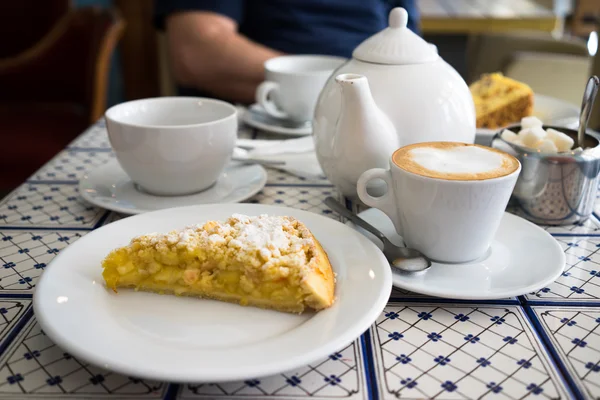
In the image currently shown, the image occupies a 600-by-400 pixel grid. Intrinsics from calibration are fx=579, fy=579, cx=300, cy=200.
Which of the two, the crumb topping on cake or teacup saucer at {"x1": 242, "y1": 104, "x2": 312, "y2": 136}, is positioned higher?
the crumb topping on cake

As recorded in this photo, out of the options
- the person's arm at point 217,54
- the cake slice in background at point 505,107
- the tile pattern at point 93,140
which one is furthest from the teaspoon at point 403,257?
the person's arm at point 217,54

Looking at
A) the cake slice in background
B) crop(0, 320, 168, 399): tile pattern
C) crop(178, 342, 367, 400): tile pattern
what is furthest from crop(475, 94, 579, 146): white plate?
crop(0, 320, 168, 399): tile pattern

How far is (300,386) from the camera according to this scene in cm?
49

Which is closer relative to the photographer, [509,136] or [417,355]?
[417,355]

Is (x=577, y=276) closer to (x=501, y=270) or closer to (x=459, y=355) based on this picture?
(x=501, y=270)

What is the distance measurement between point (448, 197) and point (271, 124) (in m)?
0.68

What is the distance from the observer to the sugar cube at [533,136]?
0.81 meters

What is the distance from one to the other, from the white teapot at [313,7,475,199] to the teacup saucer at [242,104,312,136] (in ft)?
1.19

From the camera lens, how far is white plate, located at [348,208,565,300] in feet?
1.96

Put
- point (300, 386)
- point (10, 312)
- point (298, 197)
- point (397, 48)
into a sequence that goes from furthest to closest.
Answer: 1. point (298, 197)
2. point (397, 48)
3. point (10, 312)
4. point (300, 386)

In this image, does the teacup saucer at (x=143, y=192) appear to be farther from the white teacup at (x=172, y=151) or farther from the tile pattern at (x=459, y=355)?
the tile pattern at (x=459, y=355)

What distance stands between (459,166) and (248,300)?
0.28 metres

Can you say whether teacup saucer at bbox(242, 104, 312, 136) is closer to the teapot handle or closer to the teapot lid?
the teapot lid

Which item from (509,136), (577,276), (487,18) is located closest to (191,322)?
(577,276)
